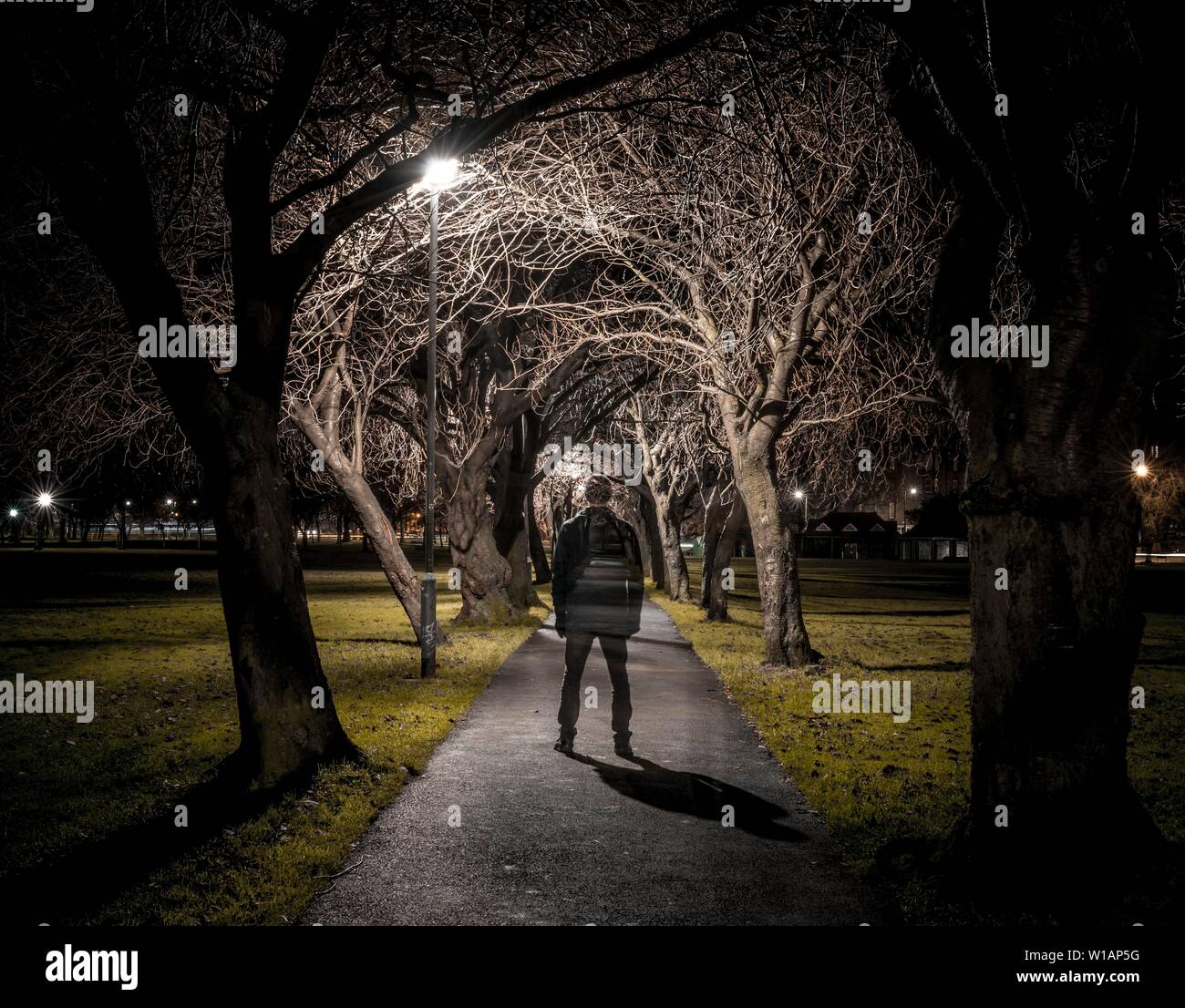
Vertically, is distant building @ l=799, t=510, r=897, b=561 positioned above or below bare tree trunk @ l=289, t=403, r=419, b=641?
below

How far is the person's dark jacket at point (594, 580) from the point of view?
7.77 metres

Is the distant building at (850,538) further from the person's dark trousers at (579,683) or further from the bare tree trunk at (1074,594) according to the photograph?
the bare tree trunk at (1074,594)

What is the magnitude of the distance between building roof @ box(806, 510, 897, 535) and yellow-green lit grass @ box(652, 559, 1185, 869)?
250ft

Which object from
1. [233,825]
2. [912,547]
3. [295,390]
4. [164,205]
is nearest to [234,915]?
[233,825]

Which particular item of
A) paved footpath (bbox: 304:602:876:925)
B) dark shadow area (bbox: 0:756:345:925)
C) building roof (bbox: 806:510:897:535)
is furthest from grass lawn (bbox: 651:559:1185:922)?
building roof (bbox: 806:510:897:535)

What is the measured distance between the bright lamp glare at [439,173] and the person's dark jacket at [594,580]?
9.87ft

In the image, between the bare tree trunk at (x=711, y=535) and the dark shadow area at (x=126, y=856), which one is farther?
the bare tree trunk at (x=711, y=535)

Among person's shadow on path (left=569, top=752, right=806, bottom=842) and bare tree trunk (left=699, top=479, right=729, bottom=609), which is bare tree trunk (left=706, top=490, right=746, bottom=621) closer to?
bare tree trunk (left=699, top=479, right=729, bottom=609)

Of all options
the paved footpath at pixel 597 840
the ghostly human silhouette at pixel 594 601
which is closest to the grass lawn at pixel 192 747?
the paved footpath at pixel 597 840

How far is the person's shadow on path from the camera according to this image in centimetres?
574

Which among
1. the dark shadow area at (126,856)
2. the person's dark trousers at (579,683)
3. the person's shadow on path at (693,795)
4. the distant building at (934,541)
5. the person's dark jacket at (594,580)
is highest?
the person's dark jacket at (594,580)

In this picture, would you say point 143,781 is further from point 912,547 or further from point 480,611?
point 912,547

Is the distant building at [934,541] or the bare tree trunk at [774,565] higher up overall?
the bare tree trunk at [774,565]

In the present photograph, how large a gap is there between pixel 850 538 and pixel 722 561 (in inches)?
3071
